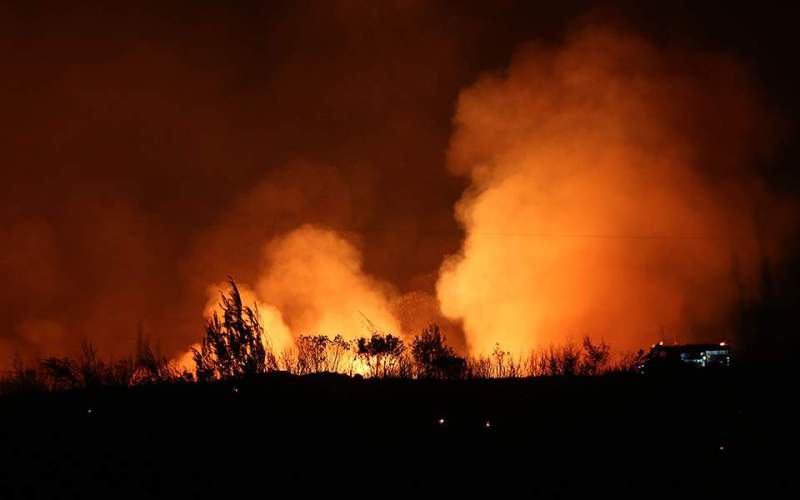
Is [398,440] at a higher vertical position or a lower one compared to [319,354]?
lower

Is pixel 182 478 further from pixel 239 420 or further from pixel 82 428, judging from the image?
pixel 82 428

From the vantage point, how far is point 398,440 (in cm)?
1073

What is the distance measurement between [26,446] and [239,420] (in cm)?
293

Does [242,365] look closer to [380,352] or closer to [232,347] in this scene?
[232,347]

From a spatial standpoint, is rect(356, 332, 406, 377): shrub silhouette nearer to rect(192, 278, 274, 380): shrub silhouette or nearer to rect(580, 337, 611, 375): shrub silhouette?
rect(192, 278, 274, 380): shrub silhouette

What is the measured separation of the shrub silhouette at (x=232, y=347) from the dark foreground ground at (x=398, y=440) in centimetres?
165

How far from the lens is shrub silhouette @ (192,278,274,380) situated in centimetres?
1430

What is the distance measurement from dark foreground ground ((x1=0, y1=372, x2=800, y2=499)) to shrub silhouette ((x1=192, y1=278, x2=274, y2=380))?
5.42 feet

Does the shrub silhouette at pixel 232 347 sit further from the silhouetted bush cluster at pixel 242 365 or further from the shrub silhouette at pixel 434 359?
the shrub silhouette at pixel 434 359

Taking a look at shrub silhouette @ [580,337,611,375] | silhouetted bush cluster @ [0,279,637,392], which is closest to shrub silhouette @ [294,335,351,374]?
silhouetted bush cluster @ [0,279,637,392]

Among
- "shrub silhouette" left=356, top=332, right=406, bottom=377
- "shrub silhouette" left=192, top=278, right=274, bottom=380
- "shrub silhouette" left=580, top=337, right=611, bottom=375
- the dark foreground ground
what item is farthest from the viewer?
"shrub silhouette" left=580, top=337, right=611, bottom=375

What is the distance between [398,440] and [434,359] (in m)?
5.08

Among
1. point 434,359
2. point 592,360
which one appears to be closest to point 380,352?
point 434,359

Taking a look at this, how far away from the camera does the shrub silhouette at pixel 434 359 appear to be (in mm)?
15078
